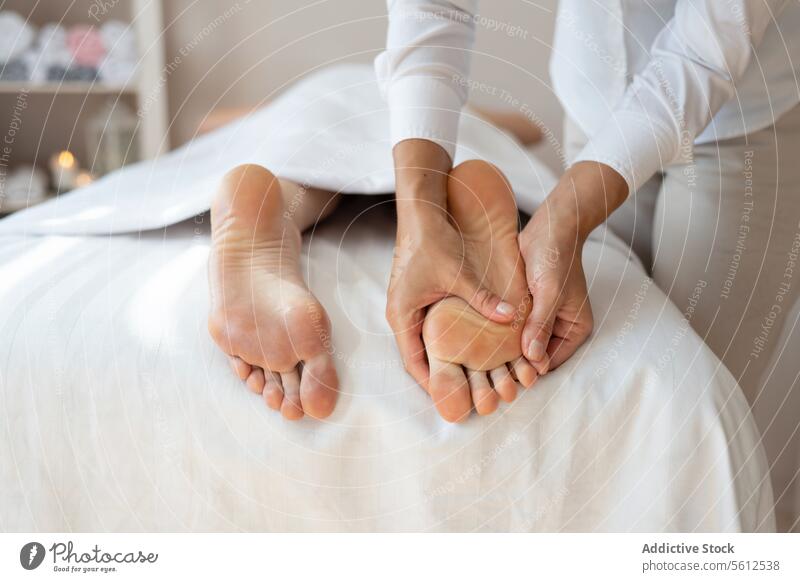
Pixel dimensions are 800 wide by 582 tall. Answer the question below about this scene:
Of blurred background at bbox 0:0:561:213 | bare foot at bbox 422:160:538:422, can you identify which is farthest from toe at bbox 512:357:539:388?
blurred background at bbox 0:0:561:213

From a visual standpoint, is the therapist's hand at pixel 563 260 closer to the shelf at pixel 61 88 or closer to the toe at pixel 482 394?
the toe at pixel 482 394

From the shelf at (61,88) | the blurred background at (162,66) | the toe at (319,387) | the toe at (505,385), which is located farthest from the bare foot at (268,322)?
the shelf at (61,88)

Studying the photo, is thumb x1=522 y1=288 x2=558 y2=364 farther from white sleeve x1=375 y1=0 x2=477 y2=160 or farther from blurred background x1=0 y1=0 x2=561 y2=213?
blurred background x1=0 y1=0 x2=561 y2=213

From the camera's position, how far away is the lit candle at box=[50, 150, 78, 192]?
1568mm

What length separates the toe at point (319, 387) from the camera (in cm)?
46

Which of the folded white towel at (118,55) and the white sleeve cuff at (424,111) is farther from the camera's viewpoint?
the folded white towel at (118,55)

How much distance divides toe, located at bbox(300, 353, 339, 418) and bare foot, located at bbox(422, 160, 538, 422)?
0.21 ft

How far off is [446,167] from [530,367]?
191mm

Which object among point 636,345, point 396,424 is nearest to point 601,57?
point 636,345

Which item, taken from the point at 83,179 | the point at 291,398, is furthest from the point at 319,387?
the point at 83,179

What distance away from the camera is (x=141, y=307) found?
1.66 ft

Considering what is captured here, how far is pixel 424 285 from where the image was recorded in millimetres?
500

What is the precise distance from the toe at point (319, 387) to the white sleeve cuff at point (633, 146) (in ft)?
0.86

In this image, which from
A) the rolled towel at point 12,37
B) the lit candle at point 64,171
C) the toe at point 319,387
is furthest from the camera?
the lit candle at point 64,171
